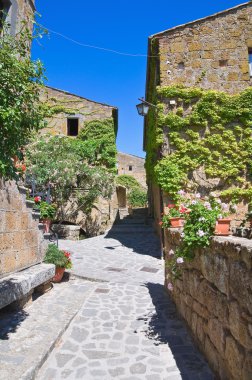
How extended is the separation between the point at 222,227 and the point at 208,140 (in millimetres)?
6426

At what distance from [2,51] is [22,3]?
5.00 metres

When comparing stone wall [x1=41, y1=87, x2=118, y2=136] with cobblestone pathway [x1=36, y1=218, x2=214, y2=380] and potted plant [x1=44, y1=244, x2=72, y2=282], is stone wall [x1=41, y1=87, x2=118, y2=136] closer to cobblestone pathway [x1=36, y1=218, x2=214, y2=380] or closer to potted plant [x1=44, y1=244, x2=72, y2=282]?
cobblestone pathway [x1=36, y1=218, x2=214, y2=380]

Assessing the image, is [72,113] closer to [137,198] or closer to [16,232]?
[137,198]

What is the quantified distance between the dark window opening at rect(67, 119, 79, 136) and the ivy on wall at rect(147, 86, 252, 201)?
923 centimetres

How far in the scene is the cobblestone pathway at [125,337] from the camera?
3.59m

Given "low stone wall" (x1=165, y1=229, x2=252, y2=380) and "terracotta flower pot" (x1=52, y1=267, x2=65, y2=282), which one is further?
"terracotta flower pot" (x1=52, y1=267, x2=65, y2=282)

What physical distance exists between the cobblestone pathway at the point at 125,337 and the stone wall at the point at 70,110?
11.0 m

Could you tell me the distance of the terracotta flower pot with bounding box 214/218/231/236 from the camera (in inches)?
142

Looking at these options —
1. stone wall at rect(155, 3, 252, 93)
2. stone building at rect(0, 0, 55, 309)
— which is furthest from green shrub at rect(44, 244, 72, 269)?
stone wall at rect(155, 3, 252, 93)

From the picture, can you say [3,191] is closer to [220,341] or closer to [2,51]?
[2,51]

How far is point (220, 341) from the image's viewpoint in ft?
10.3

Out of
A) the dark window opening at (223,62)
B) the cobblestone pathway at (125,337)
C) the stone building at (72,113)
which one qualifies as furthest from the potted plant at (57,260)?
the stone building at (72,113)

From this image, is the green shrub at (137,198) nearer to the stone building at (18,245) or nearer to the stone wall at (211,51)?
the stone wall at (211,51)

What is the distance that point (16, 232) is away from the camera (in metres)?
5.39
